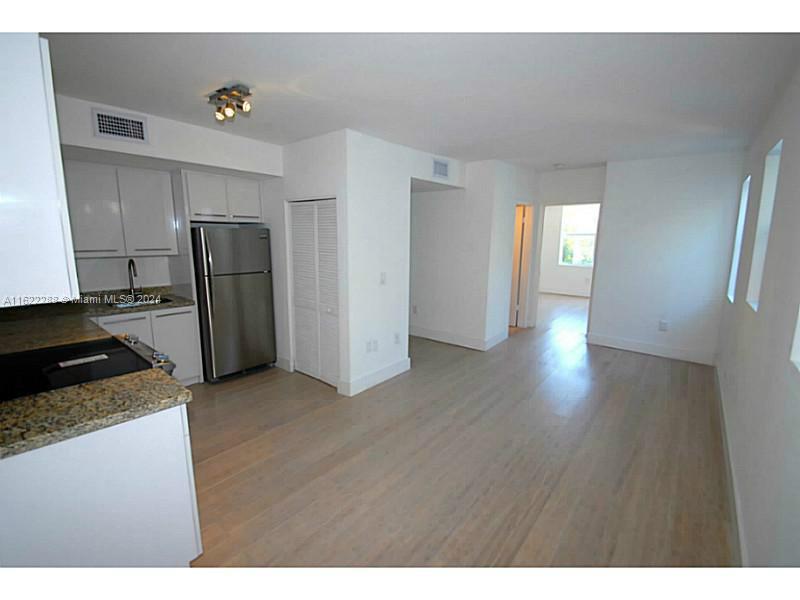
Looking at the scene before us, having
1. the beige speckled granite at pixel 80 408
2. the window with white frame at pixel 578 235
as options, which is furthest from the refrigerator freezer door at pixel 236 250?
the window with white frame at pixel 578 235

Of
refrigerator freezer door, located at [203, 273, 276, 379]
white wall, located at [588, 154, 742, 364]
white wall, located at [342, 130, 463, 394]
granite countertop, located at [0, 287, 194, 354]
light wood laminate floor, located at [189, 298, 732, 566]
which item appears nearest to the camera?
light wood laminate floor, located at [189, 298, 732, 566]

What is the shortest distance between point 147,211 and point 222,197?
68 centimetres

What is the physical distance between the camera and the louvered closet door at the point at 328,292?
3455 millimetres

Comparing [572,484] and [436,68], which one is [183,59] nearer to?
[436,68]

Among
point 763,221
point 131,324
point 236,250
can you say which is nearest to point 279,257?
point 236,250

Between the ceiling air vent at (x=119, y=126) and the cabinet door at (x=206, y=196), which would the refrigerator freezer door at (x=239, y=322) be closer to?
the cabinet door at (x=206, y=196)

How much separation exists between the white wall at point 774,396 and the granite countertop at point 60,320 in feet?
11.3

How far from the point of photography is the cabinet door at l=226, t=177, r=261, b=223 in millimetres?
3809

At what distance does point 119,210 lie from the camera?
3.36 m

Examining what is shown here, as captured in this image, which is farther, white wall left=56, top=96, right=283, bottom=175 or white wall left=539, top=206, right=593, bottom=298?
white wall left=539, top=206, right=593, bottom=298

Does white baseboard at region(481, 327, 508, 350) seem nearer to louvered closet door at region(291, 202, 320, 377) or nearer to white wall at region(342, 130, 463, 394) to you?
white wall at region(342, 130, 463, 394)

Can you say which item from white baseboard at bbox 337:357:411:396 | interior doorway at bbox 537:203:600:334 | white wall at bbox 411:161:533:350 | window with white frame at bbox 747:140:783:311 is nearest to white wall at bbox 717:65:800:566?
window with white frame at bbox 747:140:783:311
